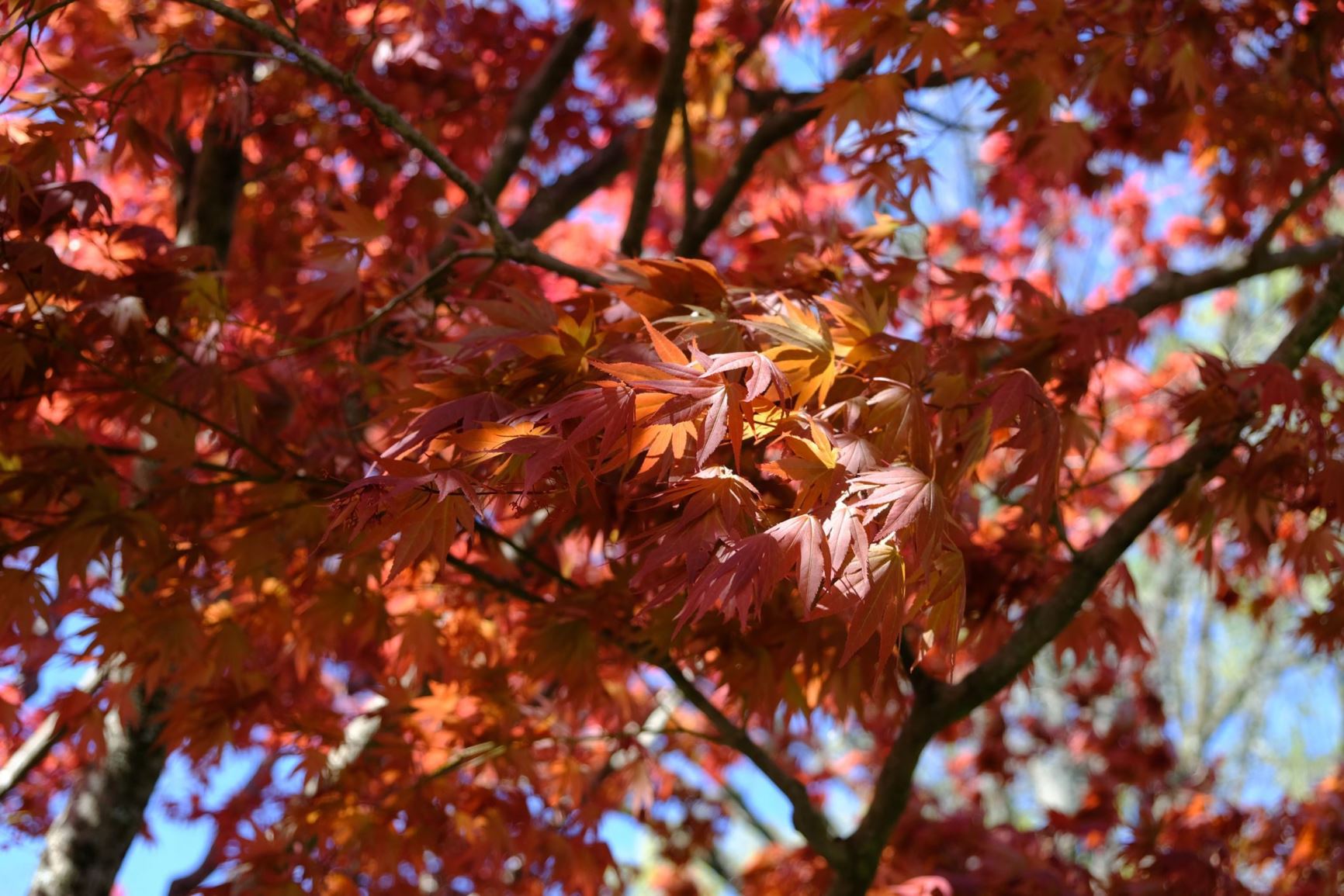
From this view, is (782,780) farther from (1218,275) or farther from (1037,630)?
(1218,275)

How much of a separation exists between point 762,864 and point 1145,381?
15.6ft

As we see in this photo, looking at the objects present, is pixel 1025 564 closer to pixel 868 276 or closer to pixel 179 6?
pixel 868 276

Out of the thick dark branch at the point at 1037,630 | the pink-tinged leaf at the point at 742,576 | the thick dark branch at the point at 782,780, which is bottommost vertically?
the pink-tinged leaf at the point at 742,576

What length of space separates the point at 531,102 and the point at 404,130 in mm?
1978

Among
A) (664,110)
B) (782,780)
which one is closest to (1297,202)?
(664,110)

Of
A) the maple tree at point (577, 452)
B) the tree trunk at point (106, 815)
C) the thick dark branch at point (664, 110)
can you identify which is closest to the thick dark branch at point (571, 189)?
the maple tree at point (577, 452)

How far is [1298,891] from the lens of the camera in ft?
13.1

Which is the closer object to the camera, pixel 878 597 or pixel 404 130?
pixel 878 597

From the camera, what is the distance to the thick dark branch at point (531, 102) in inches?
164

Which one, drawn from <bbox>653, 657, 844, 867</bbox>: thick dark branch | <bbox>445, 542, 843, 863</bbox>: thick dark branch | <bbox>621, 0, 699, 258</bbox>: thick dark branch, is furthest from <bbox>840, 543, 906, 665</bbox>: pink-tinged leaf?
<bbox>621, 0, 699, 258</bbox>: thick dark branch

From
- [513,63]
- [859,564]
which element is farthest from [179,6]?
[859,564]

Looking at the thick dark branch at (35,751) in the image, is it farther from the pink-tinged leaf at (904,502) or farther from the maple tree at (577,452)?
the pink-tinged leaf at (904,502)

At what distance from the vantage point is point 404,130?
243 centimetres

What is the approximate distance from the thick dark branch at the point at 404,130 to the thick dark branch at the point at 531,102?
157cm
